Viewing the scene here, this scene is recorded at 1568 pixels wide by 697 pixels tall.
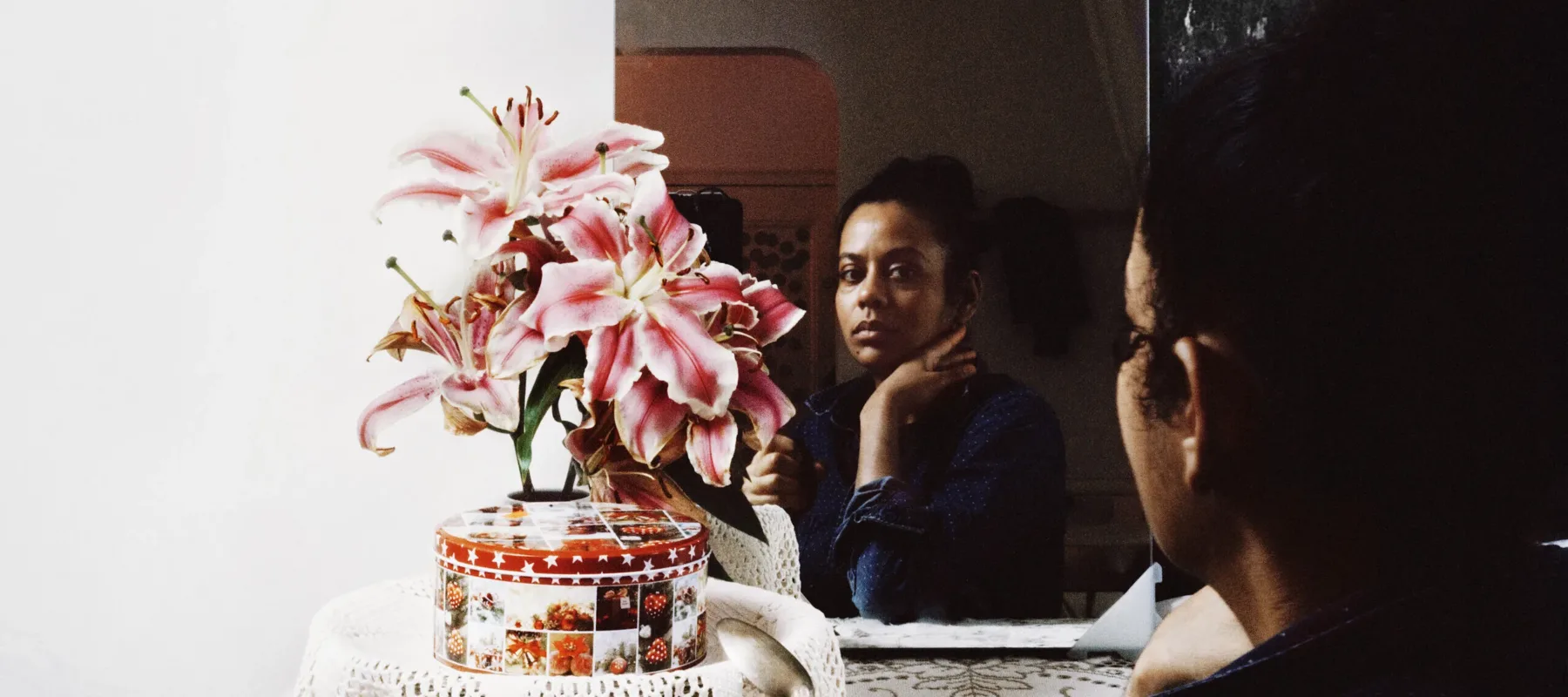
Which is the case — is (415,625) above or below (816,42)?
below

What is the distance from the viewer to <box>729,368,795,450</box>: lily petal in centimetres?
63

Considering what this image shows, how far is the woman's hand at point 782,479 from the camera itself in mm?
867

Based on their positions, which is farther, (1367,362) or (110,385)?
(110,385)

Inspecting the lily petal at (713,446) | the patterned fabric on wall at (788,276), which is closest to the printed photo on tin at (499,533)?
the lily petal at (713,446)

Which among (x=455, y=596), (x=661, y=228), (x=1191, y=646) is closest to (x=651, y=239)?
(x=661, y=228)

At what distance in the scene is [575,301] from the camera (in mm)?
574

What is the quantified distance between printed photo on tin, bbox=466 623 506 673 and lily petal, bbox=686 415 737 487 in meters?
0.15

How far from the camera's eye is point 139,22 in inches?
33.3

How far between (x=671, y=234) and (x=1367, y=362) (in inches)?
19.6

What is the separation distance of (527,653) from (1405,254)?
643 mm

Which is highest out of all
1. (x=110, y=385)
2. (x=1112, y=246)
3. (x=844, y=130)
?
(x=844, y=130)

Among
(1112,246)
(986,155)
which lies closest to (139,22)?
(986,155)

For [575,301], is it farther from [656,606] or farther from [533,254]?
[656,606]

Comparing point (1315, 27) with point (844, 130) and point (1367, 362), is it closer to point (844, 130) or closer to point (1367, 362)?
point (1367, 362)
